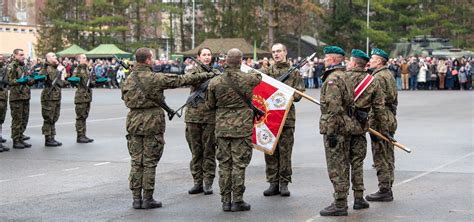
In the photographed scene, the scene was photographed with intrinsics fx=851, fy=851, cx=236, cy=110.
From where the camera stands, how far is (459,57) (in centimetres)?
4353

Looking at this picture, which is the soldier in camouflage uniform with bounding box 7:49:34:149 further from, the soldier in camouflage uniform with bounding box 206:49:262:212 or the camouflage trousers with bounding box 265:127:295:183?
the soldier in camouflage uniform with bounding box 206:49:262:212

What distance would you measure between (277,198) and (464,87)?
3154cm

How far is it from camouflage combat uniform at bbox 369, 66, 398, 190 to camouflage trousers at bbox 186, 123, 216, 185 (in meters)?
2.13

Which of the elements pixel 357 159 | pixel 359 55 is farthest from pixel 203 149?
pixel 359 55

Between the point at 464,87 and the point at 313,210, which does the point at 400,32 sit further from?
the point at 313,210

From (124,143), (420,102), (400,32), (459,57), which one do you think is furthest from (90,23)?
(124,143)

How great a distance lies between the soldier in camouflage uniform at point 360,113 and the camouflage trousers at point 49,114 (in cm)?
895

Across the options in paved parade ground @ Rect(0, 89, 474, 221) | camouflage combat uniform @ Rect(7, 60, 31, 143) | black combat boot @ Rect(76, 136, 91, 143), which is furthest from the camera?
black combat boot @ Rect(76, 136, 91, 143)

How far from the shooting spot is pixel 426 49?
155 ft

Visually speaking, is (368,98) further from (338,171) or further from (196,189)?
(196,189)

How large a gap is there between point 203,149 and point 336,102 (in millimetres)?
2479

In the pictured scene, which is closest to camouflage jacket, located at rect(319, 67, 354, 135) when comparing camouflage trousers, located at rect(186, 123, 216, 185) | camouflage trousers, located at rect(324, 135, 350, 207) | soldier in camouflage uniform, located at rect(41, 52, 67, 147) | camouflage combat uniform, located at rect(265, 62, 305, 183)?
camouflage trousers, located at rect(324, 135, 350, 207)

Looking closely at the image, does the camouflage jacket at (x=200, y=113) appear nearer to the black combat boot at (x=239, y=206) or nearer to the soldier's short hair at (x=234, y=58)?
the soldier's short hair at (x=234, y=58)

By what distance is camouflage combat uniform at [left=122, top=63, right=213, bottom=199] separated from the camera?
10.4 meters
